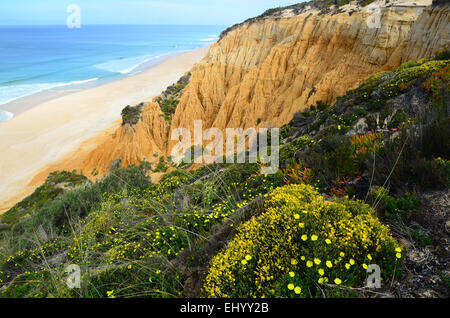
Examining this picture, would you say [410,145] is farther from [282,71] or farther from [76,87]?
[76,87]

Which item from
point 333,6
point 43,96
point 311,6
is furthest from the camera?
point 43,96

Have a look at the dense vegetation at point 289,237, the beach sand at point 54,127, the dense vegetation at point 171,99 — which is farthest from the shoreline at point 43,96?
the dense vegetation at point 289,237

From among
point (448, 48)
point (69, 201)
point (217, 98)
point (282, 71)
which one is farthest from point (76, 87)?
point (448, 48)

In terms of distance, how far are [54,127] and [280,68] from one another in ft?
91.4

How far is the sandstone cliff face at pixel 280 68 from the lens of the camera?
14.9 metres

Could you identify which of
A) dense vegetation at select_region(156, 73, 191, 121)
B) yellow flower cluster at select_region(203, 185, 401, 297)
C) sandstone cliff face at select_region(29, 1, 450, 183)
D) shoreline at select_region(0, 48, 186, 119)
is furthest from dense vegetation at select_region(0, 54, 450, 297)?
shoreline at select_region(0, 48, 186, 119)

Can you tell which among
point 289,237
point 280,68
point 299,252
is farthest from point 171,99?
point 299,252

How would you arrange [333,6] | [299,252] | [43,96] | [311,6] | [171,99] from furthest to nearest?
1. [43,96]
2. [171,99]
3. [311,6]
4. [333,6]
5. [299,252]

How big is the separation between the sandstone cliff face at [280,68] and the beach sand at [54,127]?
2.09 m

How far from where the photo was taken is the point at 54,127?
1213 inches

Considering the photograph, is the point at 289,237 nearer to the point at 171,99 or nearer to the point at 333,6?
the point at 333,6

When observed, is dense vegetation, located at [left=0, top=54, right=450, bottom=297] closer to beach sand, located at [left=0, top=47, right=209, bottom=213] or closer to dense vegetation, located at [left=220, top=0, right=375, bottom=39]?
dense vegetation, located at [left=220, top=0, right=375, bottom=39]

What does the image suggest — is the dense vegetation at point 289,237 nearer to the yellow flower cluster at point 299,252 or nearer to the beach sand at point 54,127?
the yellow flower cluster at point 299,252

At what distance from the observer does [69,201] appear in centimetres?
947
